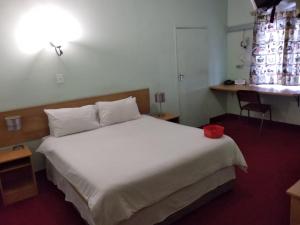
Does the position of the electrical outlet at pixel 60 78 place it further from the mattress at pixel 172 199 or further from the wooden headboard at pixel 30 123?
the mattress at pixel 172 199

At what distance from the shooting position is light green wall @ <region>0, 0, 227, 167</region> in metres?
2.97

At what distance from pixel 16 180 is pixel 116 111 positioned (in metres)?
1.47

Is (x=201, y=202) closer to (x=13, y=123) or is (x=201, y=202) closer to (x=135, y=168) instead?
(x=135, y=168)

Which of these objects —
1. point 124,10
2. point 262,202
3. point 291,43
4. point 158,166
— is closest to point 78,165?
point 158,166

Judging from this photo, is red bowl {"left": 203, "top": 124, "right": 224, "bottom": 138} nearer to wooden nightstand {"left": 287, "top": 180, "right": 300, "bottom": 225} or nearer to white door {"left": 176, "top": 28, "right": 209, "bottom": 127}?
wooden nightstand {"left": 287, "top": 180, "right": 300, "bottom": 225}

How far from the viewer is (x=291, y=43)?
4.20 meters

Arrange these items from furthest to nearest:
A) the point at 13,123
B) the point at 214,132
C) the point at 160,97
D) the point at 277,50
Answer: the point at 277,50, the point at 160,97, the point at 13,123, the point at 214,132

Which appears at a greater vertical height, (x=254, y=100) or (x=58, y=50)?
(x=58, y=50)

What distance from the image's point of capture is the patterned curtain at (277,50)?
13.7 ft

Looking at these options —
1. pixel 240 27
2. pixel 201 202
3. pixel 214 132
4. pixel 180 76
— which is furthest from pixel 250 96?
pixel 201 202

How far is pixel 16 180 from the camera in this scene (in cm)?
306

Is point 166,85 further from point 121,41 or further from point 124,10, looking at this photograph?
point 124,10

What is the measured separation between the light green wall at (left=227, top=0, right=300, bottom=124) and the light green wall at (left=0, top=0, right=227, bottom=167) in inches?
11.7

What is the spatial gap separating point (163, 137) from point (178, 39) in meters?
2.26
